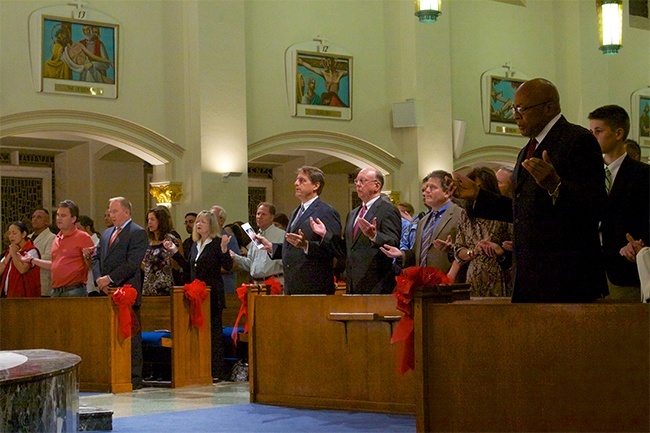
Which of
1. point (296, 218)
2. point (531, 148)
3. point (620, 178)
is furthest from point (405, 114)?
point (531, 148)

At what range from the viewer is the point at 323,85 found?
14344 millimetres

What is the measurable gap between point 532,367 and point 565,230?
539 millimetres

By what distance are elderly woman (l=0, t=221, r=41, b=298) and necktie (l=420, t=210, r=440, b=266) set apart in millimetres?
4246

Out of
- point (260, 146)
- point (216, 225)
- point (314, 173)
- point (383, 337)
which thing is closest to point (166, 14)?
point (260, 146)

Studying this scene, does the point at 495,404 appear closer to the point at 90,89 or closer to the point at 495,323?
the point at 495,323

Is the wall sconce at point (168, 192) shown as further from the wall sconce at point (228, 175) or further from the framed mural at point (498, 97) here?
the framed mural at point (498, 97)

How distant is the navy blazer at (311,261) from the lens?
715 centimetres

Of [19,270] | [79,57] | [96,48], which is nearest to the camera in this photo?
[19,270]

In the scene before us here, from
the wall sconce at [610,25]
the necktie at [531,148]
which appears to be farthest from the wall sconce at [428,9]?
the necktie at [531,148]

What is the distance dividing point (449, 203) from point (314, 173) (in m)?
1.02

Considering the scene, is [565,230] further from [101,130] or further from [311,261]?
[101,130]

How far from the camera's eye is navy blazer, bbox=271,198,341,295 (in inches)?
282

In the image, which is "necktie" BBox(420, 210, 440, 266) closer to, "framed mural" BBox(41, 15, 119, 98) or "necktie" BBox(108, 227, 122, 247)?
"necktie" BBox(108, 227, 122, 247)

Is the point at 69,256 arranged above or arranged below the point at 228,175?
below
